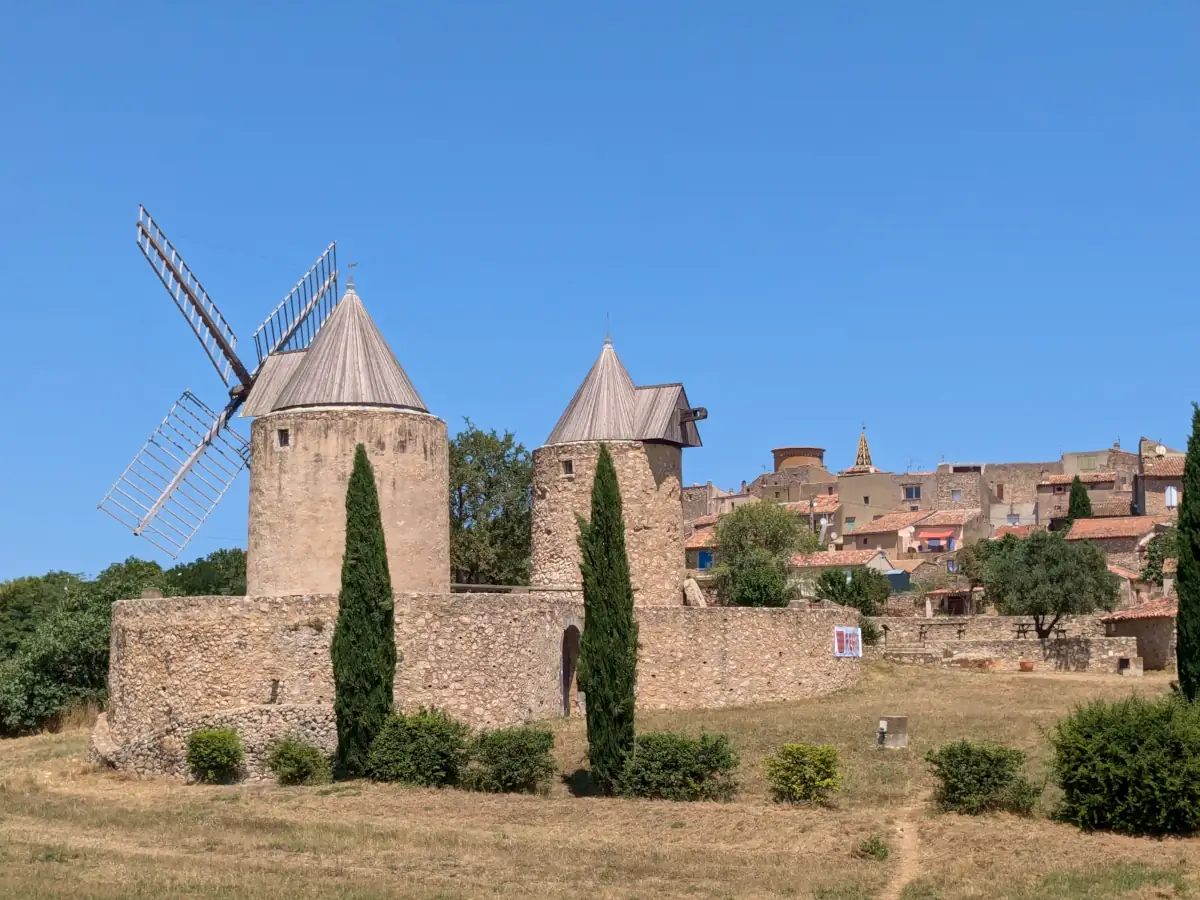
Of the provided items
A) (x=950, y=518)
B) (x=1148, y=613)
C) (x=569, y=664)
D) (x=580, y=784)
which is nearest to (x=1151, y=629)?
(x=1148, y=613)

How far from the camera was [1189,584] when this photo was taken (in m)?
25.2

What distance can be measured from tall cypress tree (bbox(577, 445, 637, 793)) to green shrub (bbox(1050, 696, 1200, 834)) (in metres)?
6.46

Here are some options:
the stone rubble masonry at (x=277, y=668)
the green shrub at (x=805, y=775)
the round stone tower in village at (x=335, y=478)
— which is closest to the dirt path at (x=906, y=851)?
the green shrub at (x=805, y=775)

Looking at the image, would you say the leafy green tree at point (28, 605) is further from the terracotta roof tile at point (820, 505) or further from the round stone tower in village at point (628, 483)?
the terracotta roof tile at point (820, 505)

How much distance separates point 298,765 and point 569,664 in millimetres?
7392

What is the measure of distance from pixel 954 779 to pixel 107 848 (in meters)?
11.1

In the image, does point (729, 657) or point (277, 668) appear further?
point (729, 657)

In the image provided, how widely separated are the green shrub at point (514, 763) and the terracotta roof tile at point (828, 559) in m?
39.4

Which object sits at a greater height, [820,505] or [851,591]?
[820,505]

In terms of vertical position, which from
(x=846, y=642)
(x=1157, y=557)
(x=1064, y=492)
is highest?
(x=1064, y=492)

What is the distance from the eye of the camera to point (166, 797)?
24.3 m

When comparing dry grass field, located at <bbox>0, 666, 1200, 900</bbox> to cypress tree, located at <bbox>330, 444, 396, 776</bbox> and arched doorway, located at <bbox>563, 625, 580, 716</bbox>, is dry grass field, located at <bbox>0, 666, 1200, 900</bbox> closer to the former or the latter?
cypress tree, located at <bbox>330, 444, 396, 776</bbox>

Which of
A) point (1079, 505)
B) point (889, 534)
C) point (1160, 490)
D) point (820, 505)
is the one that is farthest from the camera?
point (820, 505)

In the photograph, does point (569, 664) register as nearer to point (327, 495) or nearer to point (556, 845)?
point (327, 495)
